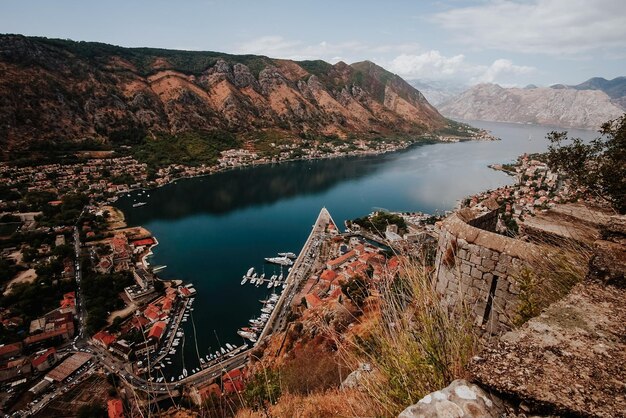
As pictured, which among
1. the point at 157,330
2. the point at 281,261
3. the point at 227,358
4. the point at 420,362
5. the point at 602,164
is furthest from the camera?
the point at 281,261

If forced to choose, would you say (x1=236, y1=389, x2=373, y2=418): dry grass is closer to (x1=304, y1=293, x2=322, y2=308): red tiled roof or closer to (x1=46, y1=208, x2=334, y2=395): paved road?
(x1=46, y1=208, x2=334, y2=395): paved road

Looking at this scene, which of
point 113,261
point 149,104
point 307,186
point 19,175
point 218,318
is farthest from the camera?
point 149,104

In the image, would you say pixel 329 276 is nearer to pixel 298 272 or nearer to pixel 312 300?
pixel 298 272

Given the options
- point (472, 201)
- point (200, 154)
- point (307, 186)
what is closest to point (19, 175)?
point (200, 154)

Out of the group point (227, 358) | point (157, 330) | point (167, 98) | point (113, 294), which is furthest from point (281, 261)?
point (167, 98)

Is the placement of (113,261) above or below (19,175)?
below

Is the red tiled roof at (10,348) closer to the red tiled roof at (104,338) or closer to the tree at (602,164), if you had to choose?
the red tiled roof at (104,338)

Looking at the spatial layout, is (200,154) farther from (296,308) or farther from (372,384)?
(372,384)
